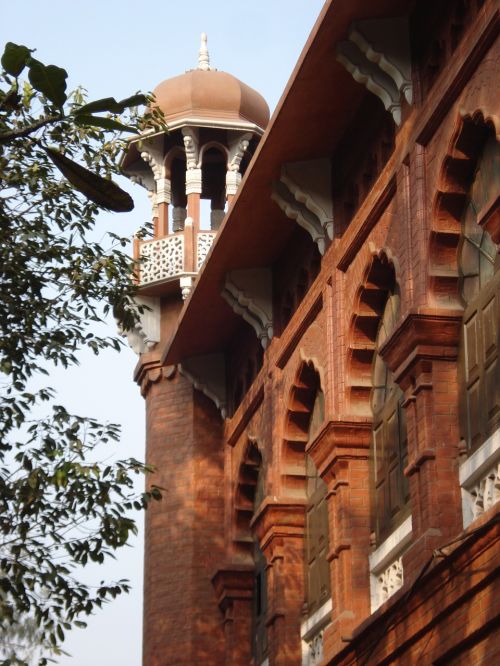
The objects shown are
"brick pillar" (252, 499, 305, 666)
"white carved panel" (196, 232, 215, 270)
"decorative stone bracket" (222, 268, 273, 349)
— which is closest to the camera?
"brick pillar" (252, 499, 305, 666)

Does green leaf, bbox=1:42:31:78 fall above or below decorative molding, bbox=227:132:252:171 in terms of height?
below

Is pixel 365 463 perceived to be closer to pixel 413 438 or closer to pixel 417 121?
pixel 413 438

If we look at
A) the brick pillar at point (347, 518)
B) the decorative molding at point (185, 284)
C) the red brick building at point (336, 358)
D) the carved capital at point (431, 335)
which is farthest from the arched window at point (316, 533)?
the decorative molding at point (185, 284)

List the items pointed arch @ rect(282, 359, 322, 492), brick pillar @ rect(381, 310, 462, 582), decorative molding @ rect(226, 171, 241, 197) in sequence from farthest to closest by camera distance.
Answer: decorative molding @ rect(226, 171, 241, 197)
pointed arch @ rect(282, 359, 322, 492)
brick pillar @ rect(381, 310, 462, 582)

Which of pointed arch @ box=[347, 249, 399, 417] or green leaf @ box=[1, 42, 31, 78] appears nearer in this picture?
green leaf @ box=[1, 42, 31, 78]

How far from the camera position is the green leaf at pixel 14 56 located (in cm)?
571

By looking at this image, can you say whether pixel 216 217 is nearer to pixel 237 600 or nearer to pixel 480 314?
pixel 237 600

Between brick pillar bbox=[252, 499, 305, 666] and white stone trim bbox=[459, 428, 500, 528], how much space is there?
16.0 ft

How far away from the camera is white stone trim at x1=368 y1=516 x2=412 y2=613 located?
12.9 m

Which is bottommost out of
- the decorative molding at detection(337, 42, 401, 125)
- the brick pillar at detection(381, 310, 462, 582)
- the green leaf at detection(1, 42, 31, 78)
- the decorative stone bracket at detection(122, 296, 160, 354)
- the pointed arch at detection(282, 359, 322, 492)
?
the green leaf at detection(1, 42, 31, 78)

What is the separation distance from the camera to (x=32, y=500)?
35.9 ft

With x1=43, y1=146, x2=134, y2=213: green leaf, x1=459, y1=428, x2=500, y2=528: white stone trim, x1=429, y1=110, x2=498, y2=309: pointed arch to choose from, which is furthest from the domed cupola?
x1=43, y1=146, x2=134, y2=213: green leaf

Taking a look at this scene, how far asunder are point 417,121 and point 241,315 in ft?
18.0

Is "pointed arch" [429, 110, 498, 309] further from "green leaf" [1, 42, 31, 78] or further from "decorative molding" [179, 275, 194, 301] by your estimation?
"decorative molding" [179, 275, 194, 301]
